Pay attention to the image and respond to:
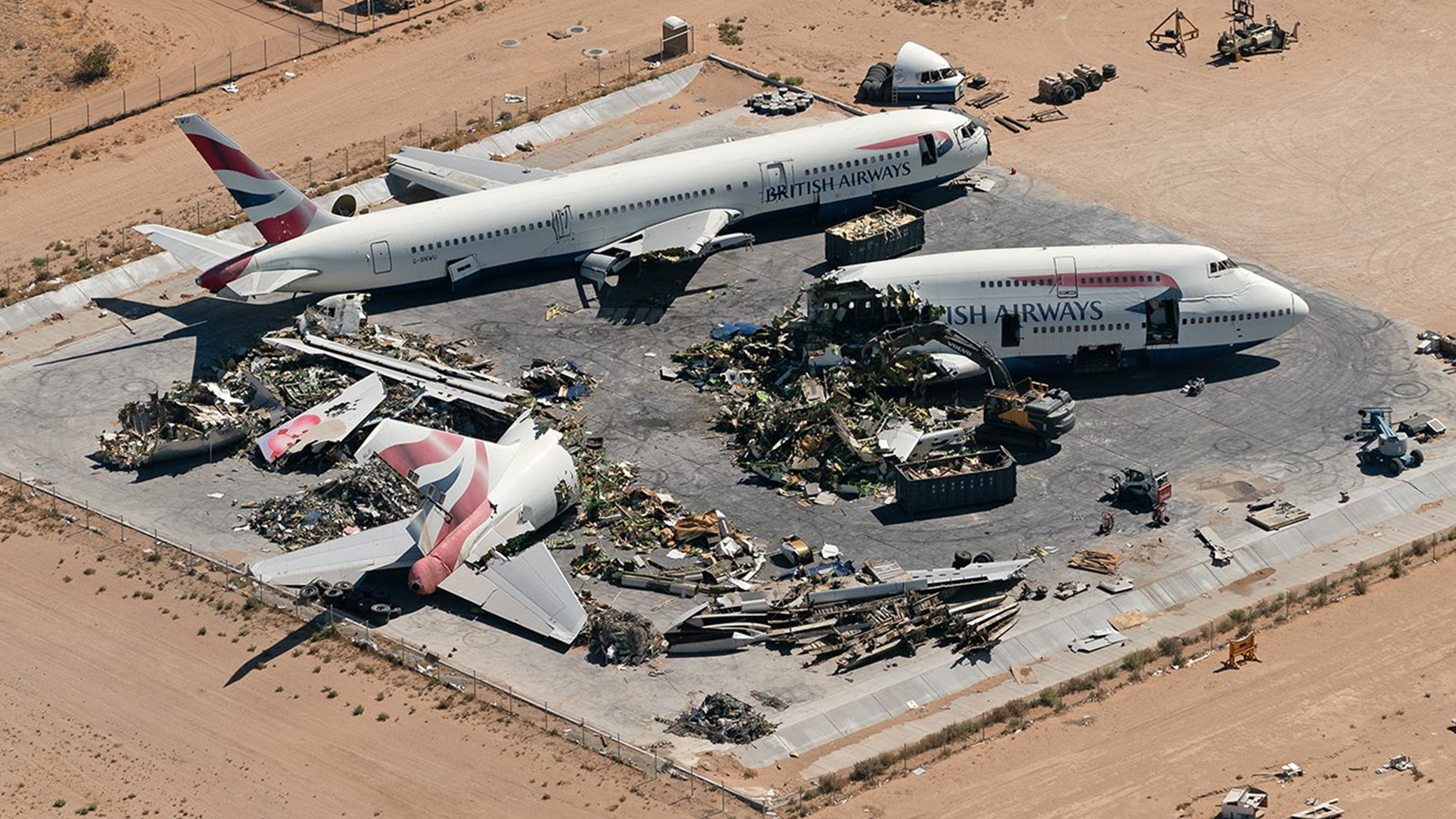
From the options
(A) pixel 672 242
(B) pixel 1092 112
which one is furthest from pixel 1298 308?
(B) pixel 1092 112

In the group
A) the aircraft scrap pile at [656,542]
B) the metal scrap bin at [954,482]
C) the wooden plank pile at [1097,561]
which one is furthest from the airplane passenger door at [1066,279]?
the aircraft scrap pile at [656,542]

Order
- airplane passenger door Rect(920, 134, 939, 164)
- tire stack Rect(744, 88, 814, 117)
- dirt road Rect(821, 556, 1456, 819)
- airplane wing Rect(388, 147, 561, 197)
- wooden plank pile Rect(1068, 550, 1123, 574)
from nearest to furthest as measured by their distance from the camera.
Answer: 1. dirt road Rect(821, 556, 1456, 819)
2. wooden plank pile Rect(1068, 550, 1123, 574)
3. airplane passenger door Rect(920, 134, 939, 164)
4. airplane wing Rect(388, 147, 561, 197)
5. tire stack Rect(744, 88, 814, 117)

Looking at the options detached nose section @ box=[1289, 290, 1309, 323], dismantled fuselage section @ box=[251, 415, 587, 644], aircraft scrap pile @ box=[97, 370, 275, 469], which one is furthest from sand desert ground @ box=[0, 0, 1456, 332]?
dismantled fuselage section @ box=[251, 415, 587, 644]

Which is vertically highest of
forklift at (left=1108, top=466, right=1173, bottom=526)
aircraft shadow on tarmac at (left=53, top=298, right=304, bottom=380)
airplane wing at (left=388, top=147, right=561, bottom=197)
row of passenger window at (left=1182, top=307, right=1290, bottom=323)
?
row of passenger window at (left=1182, top=307, right=1290, bottom=323)

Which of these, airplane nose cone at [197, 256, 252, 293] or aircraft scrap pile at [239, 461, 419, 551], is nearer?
aircraft scrap pile at [239, 461, 419, 551]

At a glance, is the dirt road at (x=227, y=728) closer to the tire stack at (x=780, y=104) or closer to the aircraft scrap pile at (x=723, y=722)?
the aircraft scrap pile at (x=723, y=722)

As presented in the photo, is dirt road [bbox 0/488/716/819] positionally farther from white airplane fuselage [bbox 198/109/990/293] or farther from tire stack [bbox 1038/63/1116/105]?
tire stack [bbox 1038/63/1116/105]

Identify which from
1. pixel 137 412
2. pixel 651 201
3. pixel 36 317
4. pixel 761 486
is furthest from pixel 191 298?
pixel 761 486
